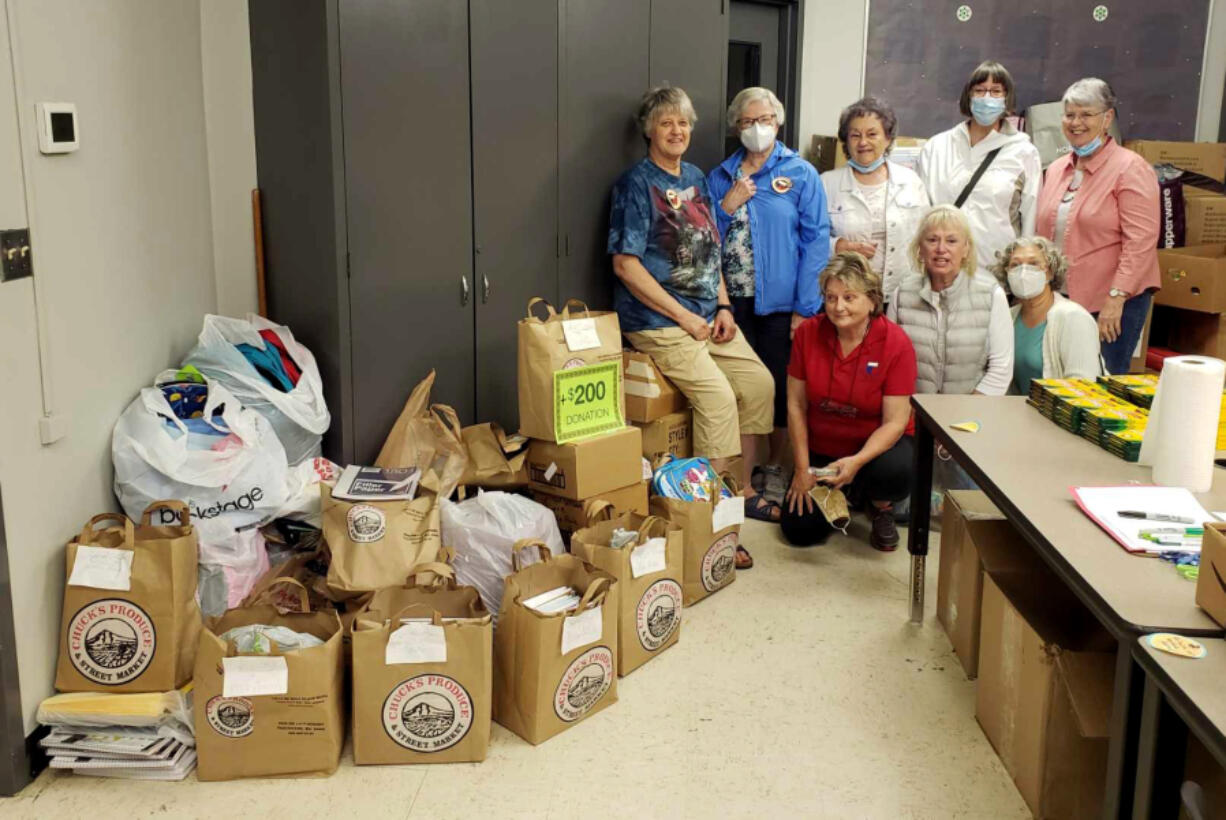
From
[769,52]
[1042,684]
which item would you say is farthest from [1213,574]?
[769,52]

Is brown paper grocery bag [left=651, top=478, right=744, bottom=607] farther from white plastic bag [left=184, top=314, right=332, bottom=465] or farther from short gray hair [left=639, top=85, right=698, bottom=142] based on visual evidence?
short gray hair [left=639, top=85, right=698, bottom=142]

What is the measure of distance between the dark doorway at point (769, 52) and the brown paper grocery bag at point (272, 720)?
3.56 meters

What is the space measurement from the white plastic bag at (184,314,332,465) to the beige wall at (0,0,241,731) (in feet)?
0.39

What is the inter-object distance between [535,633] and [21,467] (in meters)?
1.15

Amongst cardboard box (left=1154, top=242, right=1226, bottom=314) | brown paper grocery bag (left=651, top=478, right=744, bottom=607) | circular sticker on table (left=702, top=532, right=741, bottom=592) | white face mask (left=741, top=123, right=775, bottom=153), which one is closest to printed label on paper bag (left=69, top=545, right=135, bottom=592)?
brown paper grocery bag (left=651, top=478, right=744, bottom=607)

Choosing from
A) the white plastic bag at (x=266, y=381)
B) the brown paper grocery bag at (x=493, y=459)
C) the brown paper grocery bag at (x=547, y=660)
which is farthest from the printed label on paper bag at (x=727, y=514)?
the white plastic bag at (x=266, y=381)

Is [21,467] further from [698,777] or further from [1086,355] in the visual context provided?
[1086,355]

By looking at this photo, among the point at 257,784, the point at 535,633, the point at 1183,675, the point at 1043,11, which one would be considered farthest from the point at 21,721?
the point at 1043,11

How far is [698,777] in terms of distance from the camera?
2576 mm

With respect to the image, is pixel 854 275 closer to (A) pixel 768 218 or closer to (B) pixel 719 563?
(A) pixel 768 218

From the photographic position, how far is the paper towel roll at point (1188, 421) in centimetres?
237

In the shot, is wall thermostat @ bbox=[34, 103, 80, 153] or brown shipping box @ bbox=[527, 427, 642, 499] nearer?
wall thermostat @ bbox=[34, 103, 80, 153]

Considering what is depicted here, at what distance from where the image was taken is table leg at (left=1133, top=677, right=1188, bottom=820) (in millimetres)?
1681

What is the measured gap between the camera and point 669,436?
4098mm
